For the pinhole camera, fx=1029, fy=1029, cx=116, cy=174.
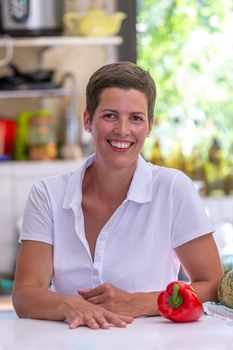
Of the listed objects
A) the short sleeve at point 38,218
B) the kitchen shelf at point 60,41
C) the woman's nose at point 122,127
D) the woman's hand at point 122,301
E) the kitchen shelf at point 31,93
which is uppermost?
the woman's nose at point 122,127

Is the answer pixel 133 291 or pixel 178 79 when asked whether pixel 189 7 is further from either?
pixel 133 291

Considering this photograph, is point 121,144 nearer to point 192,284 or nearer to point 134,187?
point 134,187

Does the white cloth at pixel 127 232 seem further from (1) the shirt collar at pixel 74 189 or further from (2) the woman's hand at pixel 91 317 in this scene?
(2) the woman's hand at pixel 91 317

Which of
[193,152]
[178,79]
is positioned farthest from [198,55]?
[193,152]

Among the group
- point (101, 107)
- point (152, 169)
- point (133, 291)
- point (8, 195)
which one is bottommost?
point (8, 195)

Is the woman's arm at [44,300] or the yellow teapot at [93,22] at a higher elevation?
the yellow teapot at [93,22]

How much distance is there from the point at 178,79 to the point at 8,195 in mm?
1121

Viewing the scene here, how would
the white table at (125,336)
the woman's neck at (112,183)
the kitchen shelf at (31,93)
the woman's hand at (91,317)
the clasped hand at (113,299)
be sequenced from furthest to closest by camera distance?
the kitchen shelf at (31,93), the woman's neck at (112,183), the clasped hand at (113,299), the woman's hand at (91,317), the white table at (125,336)

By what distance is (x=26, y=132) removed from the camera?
16.6ft

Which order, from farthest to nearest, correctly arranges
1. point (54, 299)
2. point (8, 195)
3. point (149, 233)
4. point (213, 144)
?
point (213, 144)
point (8, 195)
point (149, 233)
point (54, 299)

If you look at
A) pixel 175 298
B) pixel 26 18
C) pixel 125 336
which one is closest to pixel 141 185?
pixel 175 298

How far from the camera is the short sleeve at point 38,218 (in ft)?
8.30

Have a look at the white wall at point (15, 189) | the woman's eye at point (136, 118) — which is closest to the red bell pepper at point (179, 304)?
the woman's eye at point (136, 118)

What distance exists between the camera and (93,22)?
16.5 ft
